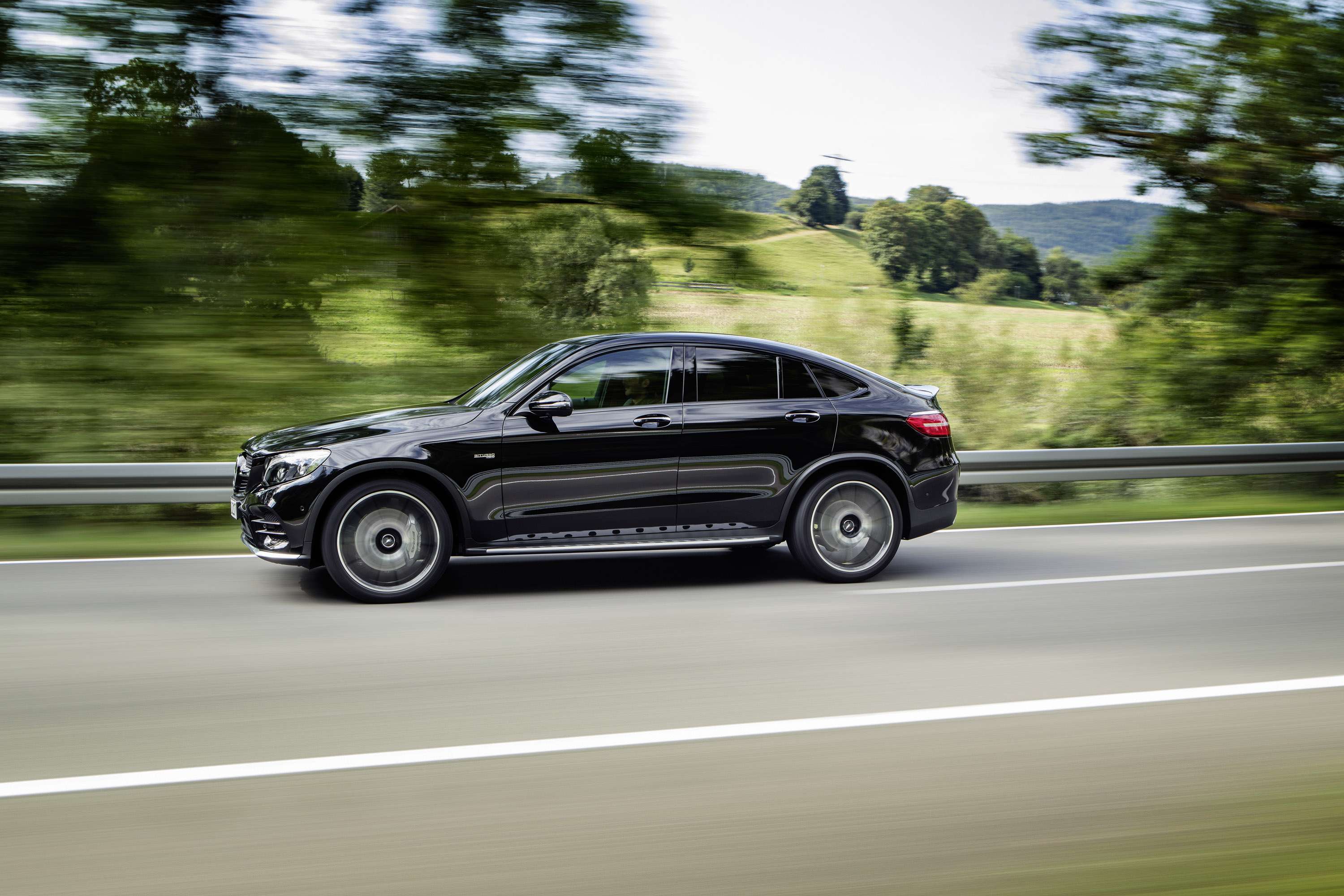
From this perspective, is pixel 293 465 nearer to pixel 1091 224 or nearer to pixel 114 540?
pixel 114 540

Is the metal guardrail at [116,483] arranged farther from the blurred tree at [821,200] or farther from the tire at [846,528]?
the blurred tree at [821,200]

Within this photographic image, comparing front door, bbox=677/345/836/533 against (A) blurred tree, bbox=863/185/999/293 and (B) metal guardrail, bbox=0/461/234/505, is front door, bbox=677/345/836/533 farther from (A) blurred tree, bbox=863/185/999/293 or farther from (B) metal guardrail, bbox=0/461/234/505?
(A) blurred tree, bbox=863/185/999/293

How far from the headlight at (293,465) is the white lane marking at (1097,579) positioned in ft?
11.0

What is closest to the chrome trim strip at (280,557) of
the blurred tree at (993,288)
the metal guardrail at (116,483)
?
the metal guardrail at (116,483)

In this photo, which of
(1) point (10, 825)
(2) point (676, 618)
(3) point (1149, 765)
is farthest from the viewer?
(2) point (676, 618)

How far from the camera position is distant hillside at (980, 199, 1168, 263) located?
16.1 m

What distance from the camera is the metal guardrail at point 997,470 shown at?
28.6ft

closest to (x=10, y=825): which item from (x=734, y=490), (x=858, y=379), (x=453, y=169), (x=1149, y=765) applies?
(x=1149, y=765)

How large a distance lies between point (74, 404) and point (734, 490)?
7.21m

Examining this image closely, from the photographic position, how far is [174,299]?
11.4 m

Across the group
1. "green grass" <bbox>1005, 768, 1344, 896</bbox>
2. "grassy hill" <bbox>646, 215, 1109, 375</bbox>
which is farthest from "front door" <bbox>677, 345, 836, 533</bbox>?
"grassy hill" <bbox>646, 215, 1109, 375</bbox>

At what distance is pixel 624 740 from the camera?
14.5ft

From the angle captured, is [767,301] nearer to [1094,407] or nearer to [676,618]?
[1094,407]

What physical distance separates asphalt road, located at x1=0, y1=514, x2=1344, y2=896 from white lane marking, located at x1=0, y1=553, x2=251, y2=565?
0.66 feet
